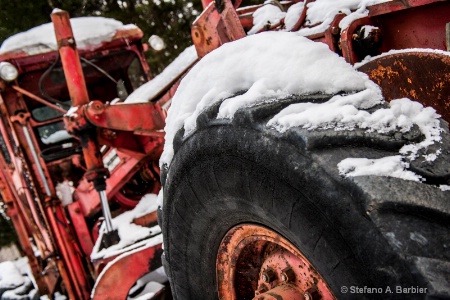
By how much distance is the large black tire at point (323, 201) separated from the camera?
2.62 ft

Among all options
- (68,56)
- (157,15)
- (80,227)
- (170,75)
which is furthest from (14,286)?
(157,15)

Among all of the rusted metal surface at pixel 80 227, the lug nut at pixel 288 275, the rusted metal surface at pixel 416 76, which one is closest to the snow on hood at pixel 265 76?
the rusted metal surface at pixel 416 76

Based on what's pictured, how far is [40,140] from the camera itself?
445 cm

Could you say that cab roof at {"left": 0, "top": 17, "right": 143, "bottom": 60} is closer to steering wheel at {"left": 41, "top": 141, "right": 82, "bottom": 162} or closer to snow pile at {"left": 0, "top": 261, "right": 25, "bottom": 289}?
steering wheel at {"left": 41, "top": 141, "right": 82, "bottom": 162}

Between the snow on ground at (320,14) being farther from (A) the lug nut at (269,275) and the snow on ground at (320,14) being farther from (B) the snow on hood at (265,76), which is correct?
(A) the lug nut at (269,275)

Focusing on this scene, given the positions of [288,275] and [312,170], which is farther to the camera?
[288,275]

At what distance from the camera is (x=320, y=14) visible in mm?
1594

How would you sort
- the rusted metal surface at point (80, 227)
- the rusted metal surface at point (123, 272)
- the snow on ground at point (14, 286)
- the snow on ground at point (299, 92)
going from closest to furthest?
the snow on ground at point (299, 92)
the rusted metal surface at point (123, 272)
the rusted metal surface at point (80, 227)
the snow on ground at point (14, 286)

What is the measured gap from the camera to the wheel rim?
3.95 feet

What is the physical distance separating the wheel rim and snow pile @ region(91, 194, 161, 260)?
5.16 ft

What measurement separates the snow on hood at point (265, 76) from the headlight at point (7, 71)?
9.56 feet

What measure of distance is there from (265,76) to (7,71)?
11.0 ft

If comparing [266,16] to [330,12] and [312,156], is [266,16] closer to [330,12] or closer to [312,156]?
[330,12]

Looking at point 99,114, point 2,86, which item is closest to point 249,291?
point 99,114
